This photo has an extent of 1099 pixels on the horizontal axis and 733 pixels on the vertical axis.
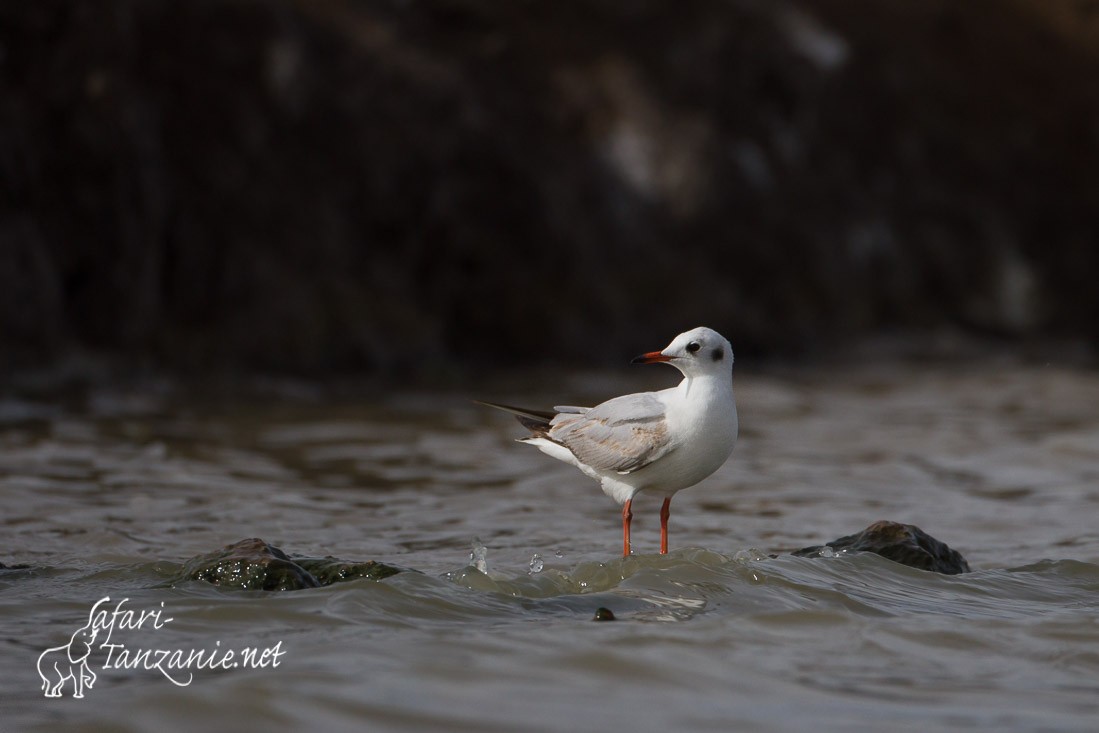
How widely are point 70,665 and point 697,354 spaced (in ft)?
10.4

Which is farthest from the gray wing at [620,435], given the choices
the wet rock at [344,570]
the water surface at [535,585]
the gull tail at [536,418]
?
the wet rock at [344,570]

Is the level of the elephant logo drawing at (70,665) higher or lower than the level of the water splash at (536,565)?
lower

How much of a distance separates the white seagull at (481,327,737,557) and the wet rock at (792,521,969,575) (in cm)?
81

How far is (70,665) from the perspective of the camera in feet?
17.6

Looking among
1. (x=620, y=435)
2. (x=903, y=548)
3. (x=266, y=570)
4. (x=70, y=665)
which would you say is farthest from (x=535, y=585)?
(x=70, y=665)

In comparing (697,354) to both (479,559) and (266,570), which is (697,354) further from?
(266,570)

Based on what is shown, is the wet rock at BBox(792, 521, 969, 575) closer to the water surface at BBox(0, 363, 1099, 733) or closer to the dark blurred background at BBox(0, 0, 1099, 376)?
the water surface at BBox(0, 363, 1099, 733)

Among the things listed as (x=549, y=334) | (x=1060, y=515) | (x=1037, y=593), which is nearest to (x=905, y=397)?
(x=549, y=334)

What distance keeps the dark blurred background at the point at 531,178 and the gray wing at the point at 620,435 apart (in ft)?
27.5

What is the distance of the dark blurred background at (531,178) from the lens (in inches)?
591

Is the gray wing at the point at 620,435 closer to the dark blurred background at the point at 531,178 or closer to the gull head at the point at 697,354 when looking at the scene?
the gull head at the point at 697,354

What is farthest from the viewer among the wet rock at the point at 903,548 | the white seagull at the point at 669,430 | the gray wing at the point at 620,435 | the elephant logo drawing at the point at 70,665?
the wet rock at the point at 903,548

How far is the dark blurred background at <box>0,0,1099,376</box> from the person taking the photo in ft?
49.2

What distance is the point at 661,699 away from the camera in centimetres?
511
